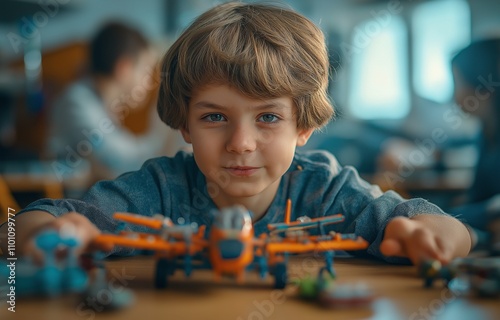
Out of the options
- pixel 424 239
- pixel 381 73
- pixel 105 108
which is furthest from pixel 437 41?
pixel 424 239

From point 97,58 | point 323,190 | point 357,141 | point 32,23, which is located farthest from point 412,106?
point 323,190

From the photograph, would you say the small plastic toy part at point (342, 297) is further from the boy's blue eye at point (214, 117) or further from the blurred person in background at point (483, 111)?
the blurred person in background at point (483, 111)

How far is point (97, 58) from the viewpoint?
2588 millimetres

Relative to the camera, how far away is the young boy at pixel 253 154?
2.48 ft

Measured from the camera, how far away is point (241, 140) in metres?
0.75

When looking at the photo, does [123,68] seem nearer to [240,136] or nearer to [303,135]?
[303,135]

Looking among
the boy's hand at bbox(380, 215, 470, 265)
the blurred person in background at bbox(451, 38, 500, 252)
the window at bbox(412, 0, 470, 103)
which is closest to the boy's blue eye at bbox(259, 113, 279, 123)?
the boy's hand at bbox(380, 215, 470, 265)

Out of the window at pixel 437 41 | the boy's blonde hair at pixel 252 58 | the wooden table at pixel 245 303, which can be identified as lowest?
the wooden table at pixel 245 303

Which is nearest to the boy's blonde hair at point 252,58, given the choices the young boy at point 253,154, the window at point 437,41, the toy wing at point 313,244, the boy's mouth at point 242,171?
the young boy at point 253,154

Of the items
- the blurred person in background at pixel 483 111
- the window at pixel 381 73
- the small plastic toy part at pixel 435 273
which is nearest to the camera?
the small plastic toy part at pixel 435 273

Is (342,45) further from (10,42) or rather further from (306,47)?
(306,47)

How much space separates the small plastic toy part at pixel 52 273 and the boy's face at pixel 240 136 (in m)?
0.30

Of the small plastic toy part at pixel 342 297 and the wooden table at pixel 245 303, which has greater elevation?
the small plastic toy part at pixel 342 297

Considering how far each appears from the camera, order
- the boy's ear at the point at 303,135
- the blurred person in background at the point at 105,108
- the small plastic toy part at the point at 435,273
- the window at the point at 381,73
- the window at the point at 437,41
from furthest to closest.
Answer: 1. the window at the point at 381,73
2. the window at the point at 437,41
3. the blurred person in background at the point at 105,108
4. the boy's ear at the point at 303,135
5. the small plastic toy part at the point at 435,273
